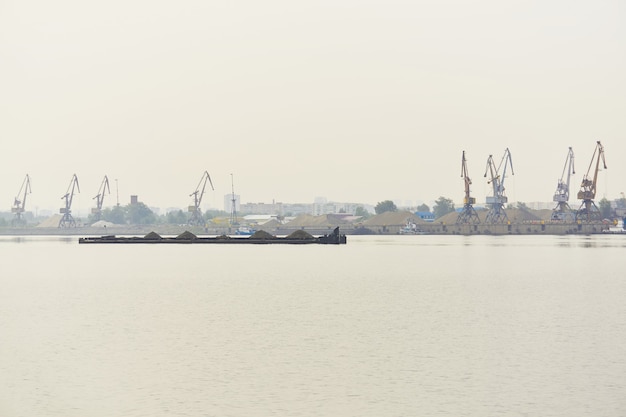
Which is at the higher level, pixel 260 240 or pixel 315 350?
pixel 260 240

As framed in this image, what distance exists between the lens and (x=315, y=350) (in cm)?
3241

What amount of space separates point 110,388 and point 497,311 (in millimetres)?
25432

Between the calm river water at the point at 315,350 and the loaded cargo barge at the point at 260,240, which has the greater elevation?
the loaded cargo barge at the point at 260,240

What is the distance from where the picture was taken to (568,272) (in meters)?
80.6

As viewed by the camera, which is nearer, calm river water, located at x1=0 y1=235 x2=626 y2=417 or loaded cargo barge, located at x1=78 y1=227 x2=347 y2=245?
calm river water, located at x1=0 y1=235 x2=626 y2=417

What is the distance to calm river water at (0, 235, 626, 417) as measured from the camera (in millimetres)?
23547

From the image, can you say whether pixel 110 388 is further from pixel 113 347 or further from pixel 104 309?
pixel 104 309

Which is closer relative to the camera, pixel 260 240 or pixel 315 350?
pixel 315 350

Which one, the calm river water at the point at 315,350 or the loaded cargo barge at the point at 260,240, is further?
the loaded cargo barge at the point at 260,240

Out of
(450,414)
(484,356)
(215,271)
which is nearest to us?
(450,414)

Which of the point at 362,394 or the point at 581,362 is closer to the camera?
the point at 362,394

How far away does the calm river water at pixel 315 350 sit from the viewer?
23.5 meters

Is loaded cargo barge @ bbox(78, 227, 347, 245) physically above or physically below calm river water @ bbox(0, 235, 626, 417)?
above

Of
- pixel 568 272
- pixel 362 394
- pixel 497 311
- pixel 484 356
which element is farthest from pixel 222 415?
pixel 568 272
